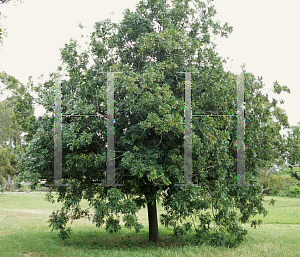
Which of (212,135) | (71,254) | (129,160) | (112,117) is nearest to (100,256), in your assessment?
(71,254)

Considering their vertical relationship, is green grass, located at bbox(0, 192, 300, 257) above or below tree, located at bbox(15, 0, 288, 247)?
below

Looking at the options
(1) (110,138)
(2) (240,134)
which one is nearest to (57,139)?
(1) (110,138)

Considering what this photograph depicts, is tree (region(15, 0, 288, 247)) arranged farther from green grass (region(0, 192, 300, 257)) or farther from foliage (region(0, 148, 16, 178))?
foliage (region(0, 148, 16, 178))

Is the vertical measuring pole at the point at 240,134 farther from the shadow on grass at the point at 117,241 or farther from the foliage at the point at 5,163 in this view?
the foliage at the point at 5,163

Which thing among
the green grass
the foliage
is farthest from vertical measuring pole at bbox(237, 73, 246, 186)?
the foliage

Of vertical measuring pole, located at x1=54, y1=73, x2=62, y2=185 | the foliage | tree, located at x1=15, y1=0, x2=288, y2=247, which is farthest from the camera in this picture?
the foliage

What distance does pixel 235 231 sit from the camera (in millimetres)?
8750

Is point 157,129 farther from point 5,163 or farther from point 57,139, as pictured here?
point 5,163

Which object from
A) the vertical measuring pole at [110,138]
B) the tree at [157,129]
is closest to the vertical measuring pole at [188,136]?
the tree at [157,129]

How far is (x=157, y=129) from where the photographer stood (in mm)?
7762

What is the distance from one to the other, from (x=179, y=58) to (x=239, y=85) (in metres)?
2.36

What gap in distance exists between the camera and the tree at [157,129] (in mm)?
7840

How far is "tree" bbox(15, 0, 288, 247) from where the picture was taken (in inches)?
309

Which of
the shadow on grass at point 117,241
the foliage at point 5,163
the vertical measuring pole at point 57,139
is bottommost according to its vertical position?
the shadow on grass at point 117,241
